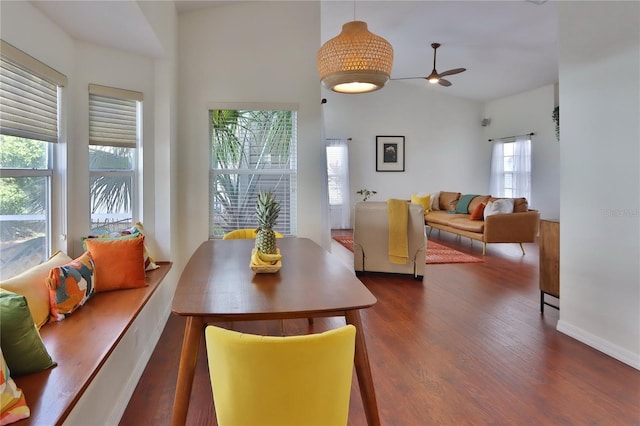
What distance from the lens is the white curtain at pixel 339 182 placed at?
8.48 m

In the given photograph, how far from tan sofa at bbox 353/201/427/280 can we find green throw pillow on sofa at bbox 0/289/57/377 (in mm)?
3467

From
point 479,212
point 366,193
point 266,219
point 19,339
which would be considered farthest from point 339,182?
point 19,339

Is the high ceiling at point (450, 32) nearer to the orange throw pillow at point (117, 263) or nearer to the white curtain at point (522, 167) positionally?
the white curtain at point (522, 167)

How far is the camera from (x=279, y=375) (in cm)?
97

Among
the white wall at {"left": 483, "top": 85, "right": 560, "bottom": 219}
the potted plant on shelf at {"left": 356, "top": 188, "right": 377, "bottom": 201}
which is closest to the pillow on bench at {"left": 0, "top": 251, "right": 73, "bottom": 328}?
the potted plant on shelf at {"left": 356, "top": 188, "right": 377, "bottom": 201}

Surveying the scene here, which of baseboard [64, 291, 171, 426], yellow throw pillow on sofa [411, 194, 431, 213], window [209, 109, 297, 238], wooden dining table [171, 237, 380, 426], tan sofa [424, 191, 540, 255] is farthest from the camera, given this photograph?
yellow throw pillow on sofa [411, 194, 431, 213]

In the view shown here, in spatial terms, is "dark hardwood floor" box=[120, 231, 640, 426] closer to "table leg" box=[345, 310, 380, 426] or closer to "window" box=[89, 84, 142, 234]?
"table leg" box=[345, 310, 380, 426]

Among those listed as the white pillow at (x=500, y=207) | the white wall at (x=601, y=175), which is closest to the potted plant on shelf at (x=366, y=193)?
the white pillow at (x=500, y=207)

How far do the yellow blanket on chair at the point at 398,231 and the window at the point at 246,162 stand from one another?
4.06 feet

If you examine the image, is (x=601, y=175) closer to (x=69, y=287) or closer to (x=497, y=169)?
(x=69, y=287)

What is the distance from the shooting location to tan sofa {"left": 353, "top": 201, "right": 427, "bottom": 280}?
4238mm

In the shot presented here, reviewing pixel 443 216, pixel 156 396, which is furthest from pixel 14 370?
pixel 443 216

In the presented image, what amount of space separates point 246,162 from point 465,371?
2.68 meters

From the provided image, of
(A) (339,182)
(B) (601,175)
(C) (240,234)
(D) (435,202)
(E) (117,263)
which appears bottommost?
(E) (117,263)
